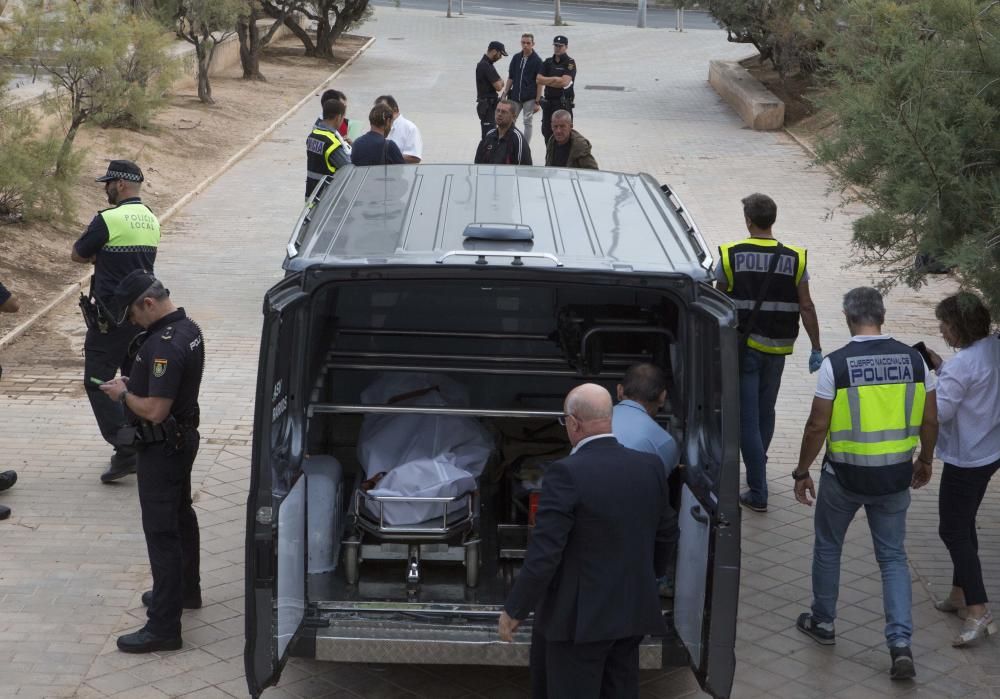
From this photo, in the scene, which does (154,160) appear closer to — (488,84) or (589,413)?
(488,84)

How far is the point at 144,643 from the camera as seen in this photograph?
5867mm

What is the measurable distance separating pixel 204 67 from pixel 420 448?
1686 centimetres

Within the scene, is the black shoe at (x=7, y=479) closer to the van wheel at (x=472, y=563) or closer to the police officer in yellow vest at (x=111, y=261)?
the police officer in yellow vest at (x=111, y=261)

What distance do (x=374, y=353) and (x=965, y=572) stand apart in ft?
10.1

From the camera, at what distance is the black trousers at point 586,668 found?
4.43 meters

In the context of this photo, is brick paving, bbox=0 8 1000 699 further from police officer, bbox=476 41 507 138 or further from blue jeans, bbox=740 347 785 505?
police officer, bbox=476 41 507 138

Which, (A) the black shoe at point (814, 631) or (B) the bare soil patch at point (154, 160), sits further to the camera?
(B) the bare soil patch at point (154, 160)

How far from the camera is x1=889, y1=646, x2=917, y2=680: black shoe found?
18.9 feet

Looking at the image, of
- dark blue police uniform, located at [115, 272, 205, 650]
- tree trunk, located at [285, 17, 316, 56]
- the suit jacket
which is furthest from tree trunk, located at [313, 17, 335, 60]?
the suit jacket

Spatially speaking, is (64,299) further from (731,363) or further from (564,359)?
(731,363)

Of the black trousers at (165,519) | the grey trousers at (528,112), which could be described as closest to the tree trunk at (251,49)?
the grey trousers at (528,112)

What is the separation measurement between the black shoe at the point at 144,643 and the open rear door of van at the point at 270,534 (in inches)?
42.4

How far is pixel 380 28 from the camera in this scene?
37219 millimetres

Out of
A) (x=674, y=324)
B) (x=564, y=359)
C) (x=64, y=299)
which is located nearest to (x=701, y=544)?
(x=674, y=324)
